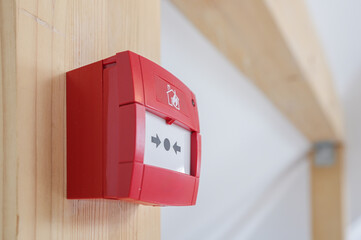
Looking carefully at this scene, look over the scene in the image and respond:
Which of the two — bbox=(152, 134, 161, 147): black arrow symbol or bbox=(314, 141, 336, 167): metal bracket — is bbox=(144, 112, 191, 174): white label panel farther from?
bbox=(314, 141, 336, 167): metal bracket

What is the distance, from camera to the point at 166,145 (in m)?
0.31

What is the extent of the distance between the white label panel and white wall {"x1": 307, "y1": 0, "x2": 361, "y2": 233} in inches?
38.3

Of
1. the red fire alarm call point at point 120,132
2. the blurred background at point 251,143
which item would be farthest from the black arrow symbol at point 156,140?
the blurred background at point 251,143

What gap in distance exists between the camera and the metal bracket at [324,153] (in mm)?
2088

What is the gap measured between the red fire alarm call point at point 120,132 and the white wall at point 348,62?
101 cm

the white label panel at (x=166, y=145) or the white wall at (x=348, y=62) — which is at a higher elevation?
the white wall at (x=348, y=62)

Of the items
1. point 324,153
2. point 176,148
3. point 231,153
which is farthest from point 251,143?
point 176,148

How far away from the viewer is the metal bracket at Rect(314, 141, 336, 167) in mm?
2088

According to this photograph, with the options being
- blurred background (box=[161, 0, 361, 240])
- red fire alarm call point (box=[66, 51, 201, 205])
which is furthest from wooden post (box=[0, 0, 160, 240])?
blurred background (box=[161, 0, 361, 240])

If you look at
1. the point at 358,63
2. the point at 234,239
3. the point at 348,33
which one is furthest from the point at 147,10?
the point at 358,63

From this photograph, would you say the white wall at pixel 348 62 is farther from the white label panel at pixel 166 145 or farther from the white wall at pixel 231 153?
the white label panel at pixel 166 145

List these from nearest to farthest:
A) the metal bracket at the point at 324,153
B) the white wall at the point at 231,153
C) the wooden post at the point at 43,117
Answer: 1. the wooden post at the point at 43,117
2. the white wall at the point at 231,153
3. the metal bracket at the point at 324,153

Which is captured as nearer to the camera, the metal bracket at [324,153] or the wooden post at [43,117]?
the wooden post at [43,117]

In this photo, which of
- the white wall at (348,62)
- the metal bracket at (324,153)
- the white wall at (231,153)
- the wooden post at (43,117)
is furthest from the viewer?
the metal bracket at (324,153)
